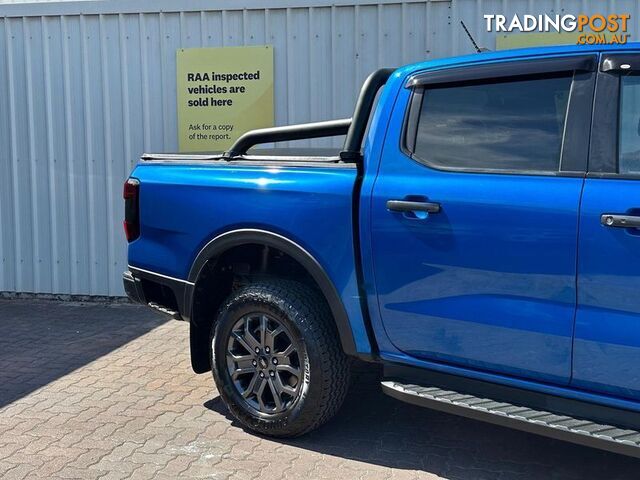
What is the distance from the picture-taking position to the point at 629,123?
3.14 m

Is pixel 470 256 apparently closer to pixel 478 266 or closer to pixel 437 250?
pixel 478 266

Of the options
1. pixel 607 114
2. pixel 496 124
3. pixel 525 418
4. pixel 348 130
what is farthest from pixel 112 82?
pixel 525 418

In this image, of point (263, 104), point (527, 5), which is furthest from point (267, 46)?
point (527, 5)

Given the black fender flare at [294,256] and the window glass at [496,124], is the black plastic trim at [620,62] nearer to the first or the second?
the window glass at [496,124]

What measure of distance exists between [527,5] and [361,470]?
4.58 meters

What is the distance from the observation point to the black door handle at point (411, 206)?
136 inches

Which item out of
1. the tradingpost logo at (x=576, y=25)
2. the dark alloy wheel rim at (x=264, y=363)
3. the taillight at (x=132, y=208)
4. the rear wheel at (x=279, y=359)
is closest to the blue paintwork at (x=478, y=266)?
the rear wheel at (x=279, y=359)

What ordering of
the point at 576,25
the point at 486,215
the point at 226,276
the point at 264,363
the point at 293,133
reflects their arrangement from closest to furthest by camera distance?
the point at 486,215 → the point at 264,363 → the point at 293,133 → the point at 226,276 → the point at 576,25

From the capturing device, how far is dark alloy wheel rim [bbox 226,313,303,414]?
407 cm

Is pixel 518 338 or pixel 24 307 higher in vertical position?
pixel 518 338

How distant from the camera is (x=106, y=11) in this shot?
24.3ft

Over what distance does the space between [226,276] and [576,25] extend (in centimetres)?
409

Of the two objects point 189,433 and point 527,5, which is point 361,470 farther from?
point 527,5

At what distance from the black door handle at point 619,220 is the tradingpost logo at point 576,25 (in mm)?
4032
